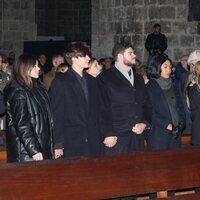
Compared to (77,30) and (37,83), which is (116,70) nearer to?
(37,83)

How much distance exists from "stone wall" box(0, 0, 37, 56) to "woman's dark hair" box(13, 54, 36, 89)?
1388 centimetres

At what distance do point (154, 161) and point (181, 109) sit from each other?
1752 millimetres

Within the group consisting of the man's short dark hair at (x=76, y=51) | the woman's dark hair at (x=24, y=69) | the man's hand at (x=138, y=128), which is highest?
the man's short dark hair at (x=76, y=51)

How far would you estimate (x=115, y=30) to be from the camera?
16.1m

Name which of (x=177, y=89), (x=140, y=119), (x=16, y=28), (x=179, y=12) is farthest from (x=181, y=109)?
(x=16, y=28)

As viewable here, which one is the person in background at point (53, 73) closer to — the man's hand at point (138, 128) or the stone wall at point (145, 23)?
the man's hand at point (138, 128)

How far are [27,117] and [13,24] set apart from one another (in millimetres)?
14331

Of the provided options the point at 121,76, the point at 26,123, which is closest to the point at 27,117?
the point at 26,123

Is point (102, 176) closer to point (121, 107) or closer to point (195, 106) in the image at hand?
point (121, 107)

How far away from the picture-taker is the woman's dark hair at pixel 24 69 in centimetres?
575

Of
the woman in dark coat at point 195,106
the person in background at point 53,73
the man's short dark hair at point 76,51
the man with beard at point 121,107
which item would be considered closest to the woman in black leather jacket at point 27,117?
the man's short dark hair at point 76,51

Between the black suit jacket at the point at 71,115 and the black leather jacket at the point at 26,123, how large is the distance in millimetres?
299

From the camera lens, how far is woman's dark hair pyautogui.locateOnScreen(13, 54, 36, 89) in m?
5.75

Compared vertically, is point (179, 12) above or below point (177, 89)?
above
